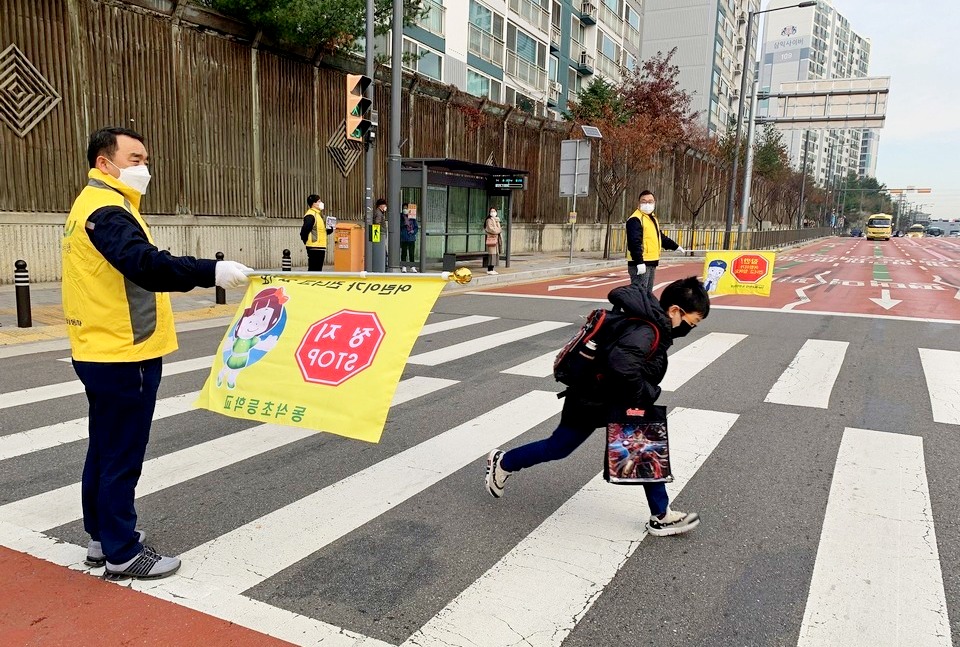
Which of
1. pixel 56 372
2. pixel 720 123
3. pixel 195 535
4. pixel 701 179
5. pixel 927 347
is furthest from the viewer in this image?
pixel 720 123

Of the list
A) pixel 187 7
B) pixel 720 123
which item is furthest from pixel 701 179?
pixel 187 7

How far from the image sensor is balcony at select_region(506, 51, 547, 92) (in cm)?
3412

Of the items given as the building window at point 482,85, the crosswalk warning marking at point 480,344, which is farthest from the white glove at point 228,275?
the building window at point 482,85

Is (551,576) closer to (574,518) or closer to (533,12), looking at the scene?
(574,518)

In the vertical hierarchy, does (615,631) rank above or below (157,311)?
below

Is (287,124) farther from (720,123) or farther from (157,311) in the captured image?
(720,123)

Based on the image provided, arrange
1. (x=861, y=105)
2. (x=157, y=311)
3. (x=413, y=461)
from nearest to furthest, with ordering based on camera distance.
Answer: (x=157, y=311)
(x=413, y=461)
(x=861, y=105)

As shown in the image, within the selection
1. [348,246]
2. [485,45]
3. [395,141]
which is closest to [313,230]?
[395,141]

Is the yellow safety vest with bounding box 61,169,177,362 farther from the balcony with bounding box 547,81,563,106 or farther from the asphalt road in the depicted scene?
the balcony with bounding box 547,81,563,106

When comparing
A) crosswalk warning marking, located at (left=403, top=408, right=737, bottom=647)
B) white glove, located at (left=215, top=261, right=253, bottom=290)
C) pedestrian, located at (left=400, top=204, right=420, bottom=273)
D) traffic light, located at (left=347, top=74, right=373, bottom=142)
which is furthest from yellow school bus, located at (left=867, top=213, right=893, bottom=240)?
white glove, located at (left=215, top=261, right=253, bottom=290)

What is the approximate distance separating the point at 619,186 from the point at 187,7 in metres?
18.1

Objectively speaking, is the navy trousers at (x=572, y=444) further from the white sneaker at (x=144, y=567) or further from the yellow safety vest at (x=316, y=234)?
the yellow safety vest at (x=316, y=234)

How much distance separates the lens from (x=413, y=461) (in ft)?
15.8

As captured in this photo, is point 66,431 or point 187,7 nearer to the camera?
point 66,431
